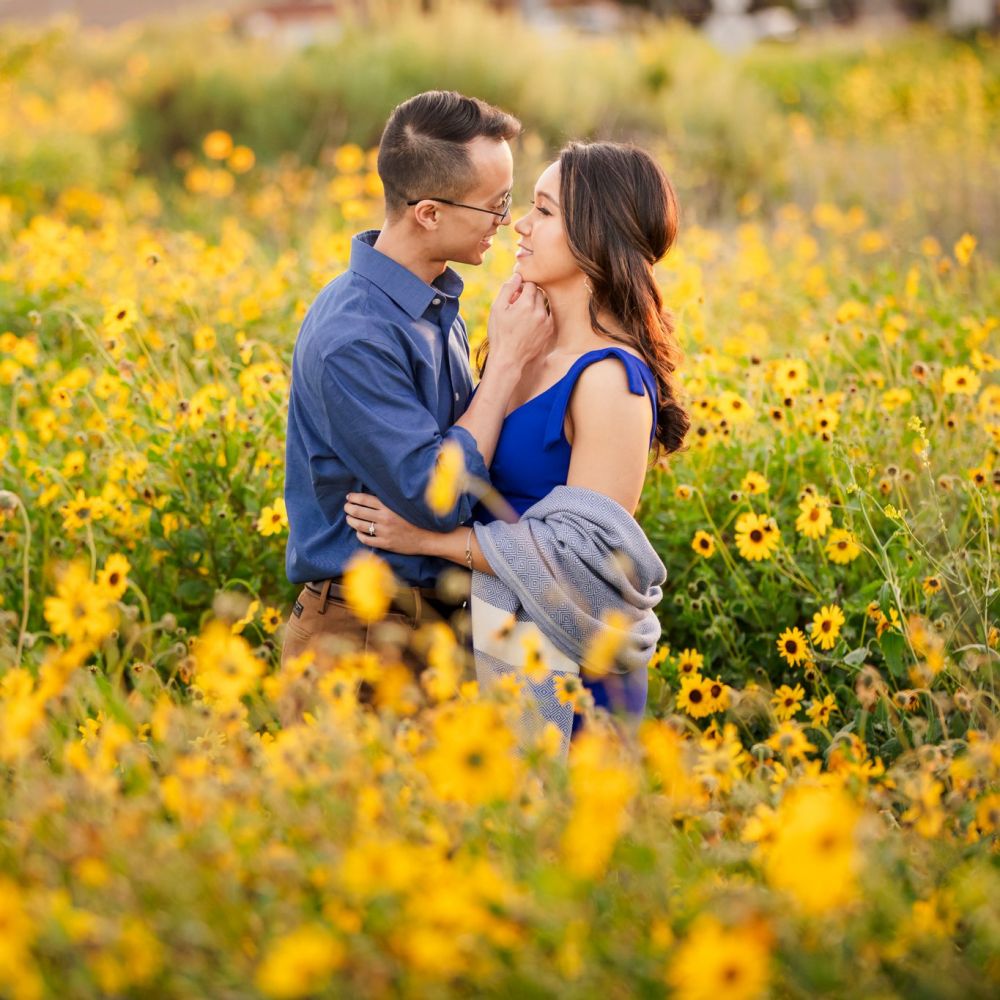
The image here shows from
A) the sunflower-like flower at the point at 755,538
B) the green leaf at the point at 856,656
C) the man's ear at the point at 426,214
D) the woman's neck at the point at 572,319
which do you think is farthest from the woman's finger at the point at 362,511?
the green leaf at the point at 856,656

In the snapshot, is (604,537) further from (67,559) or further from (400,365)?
(67,559)

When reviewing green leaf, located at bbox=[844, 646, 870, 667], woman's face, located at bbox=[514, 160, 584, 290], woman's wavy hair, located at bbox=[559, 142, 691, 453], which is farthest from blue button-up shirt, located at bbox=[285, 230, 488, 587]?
green leaf, located at bbox=[844, 646, 870, 667]

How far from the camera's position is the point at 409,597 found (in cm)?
Answer: 292

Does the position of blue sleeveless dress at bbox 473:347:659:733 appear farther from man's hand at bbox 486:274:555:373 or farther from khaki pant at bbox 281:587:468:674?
khaki pant at bbox 281:587:468:674

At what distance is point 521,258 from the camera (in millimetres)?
2996

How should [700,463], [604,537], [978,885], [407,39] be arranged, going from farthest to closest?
[407,39]
[700,463]
[604,537]
[978,885]

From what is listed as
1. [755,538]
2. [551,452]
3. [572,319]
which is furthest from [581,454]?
[755,538]

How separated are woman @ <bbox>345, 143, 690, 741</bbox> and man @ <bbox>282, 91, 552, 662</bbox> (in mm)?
84

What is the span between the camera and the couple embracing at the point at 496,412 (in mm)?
2732

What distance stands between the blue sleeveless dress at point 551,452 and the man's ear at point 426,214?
0.48m

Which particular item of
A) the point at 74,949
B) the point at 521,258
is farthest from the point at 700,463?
the point at 74,949

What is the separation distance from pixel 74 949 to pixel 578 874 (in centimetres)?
64

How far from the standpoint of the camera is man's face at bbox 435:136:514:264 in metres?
2.99

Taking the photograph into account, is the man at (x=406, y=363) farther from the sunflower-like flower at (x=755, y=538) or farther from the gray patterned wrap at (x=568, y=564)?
the sunflower-like flower at (x=755, y=538)
